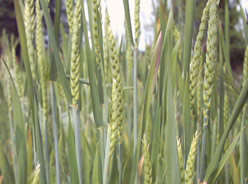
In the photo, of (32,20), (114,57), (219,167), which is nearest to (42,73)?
(32,20)

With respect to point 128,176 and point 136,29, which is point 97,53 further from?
point 128,176

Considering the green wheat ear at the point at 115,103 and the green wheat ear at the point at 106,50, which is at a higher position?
the green wheat ear at the point at 106,50

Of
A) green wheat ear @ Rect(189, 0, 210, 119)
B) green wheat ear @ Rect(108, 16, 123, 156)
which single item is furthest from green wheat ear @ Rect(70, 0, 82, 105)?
green wheat ear @ Rect(189, 0, 210, 119)

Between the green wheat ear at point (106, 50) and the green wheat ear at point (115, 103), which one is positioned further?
the green wheat ear at point (106, 50)

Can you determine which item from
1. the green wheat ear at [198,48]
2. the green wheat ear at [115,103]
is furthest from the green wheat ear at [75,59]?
the green wheat ear at [198,48]

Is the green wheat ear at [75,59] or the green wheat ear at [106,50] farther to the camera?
the green wheat ear at [106,50]

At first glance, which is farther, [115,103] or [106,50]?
[106,50]

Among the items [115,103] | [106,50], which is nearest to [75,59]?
[115,103]

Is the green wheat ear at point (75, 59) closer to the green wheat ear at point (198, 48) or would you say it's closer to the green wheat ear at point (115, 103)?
the green wheat ear at point (115, 103)

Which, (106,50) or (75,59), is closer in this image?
(75,59)

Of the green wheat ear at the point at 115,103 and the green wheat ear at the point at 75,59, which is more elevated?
the green wheat ear at the point at 75,59

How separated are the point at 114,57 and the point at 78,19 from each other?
7cm

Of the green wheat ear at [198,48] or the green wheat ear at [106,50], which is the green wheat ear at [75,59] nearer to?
the green wheat ear at [106,50]

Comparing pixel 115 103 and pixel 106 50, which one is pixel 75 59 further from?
pixel 106 50
